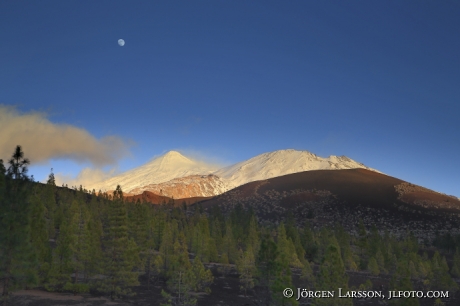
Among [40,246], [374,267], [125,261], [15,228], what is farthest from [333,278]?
[374,267]

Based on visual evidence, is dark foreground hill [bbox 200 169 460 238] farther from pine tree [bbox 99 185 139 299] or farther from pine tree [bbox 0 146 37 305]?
pine tree [bbox 0 146 37 305]

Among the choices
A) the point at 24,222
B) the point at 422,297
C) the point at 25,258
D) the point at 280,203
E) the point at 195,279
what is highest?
the point at 280,203

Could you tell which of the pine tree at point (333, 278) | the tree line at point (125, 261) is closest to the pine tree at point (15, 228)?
the tree line at point (125, 261)

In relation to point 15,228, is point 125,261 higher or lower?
lower

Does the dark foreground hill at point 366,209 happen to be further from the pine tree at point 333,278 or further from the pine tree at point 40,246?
the pine tree at point 40,246

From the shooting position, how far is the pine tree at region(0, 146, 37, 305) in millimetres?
25984

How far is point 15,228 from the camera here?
86.5ft

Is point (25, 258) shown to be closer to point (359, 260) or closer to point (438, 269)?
point (438, 269)

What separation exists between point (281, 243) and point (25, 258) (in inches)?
2006

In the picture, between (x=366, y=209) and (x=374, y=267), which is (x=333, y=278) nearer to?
(x=374, y=267)

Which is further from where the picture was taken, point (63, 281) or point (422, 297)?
point (422, 297)

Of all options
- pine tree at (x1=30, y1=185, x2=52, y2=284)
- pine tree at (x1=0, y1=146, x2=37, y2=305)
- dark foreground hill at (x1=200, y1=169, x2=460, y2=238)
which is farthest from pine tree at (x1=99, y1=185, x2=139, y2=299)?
dark foreground hill at (x1=200, y1=169, x2=460, y2=238)

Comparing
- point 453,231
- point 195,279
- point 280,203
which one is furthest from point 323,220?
point 195,279

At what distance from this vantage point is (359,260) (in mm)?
82812
